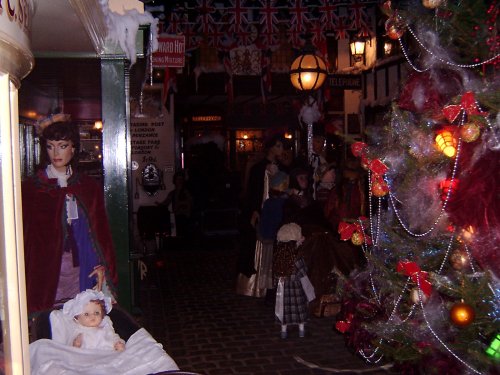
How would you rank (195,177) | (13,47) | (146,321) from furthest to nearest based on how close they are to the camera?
1. (195,177)
2. (146,321)
3. (13,47)

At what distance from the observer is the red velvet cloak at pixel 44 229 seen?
3.56 m

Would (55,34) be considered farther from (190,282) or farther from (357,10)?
(357,10)

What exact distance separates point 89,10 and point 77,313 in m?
1.76

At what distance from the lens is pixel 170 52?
10469 millimetres

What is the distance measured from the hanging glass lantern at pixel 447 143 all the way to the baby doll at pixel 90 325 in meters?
2.43

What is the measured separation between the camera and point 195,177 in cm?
1377

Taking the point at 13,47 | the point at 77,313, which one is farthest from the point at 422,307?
the point at 13,47

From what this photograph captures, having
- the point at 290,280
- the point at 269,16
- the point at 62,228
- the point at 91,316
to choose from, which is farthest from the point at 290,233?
the point at 269,16

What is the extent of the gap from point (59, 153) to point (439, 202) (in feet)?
8.76

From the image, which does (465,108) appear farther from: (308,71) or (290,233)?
(308,71)

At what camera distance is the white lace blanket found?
2.83m

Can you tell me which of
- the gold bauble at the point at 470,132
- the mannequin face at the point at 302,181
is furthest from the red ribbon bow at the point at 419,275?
the mannequin face at the point at 302,181

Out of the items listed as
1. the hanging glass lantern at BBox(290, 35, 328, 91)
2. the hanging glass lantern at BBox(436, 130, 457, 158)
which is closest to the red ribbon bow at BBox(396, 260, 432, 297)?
the hanging glass lantern at BBox(436, 130, 457, 158)

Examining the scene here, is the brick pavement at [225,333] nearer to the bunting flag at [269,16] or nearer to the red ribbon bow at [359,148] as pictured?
the red ribbon bow at [359,148]
